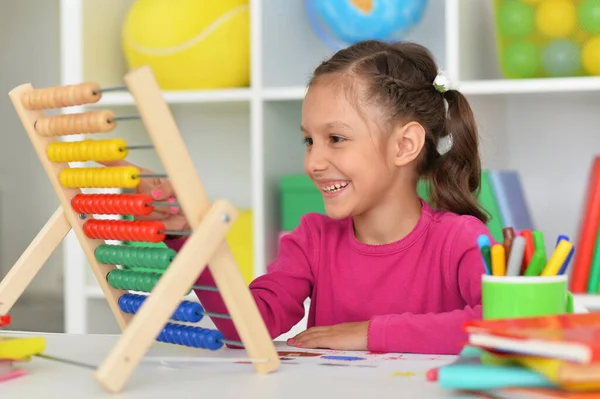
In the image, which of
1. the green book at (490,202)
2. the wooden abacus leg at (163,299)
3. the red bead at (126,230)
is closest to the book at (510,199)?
the green book at (490,202)

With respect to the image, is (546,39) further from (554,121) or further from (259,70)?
(259,70)

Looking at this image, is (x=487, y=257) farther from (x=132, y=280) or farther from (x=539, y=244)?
(x=132, y=280)

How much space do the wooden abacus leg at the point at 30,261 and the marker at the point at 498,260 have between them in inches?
20.9

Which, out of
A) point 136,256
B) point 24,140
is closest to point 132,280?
point 136,256

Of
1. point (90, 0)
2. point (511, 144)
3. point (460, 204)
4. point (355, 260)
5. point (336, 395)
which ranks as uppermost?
point (90, 0)

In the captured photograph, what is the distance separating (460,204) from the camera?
4.94 ft

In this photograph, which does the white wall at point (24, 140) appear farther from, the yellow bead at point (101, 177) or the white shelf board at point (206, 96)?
the yellow bead at point (101, 177)

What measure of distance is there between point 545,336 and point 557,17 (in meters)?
1.45

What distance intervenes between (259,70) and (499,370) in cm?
159

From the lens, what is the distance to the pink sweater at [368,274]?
136cm

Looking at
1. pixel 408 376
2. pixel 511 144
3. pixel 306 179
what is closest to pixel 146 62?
pixel 306 179

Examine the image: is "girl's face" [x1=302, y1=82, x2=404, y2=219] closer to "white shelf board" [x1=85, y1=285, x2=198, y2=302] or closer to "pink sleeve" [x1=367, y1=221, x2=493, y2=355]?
"pink sleeve" [x1=367, y1=221, x2=493, y2=355]

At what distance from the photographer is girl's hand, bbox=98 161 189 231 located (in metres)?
1.13

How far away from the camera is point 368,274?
1433mm
